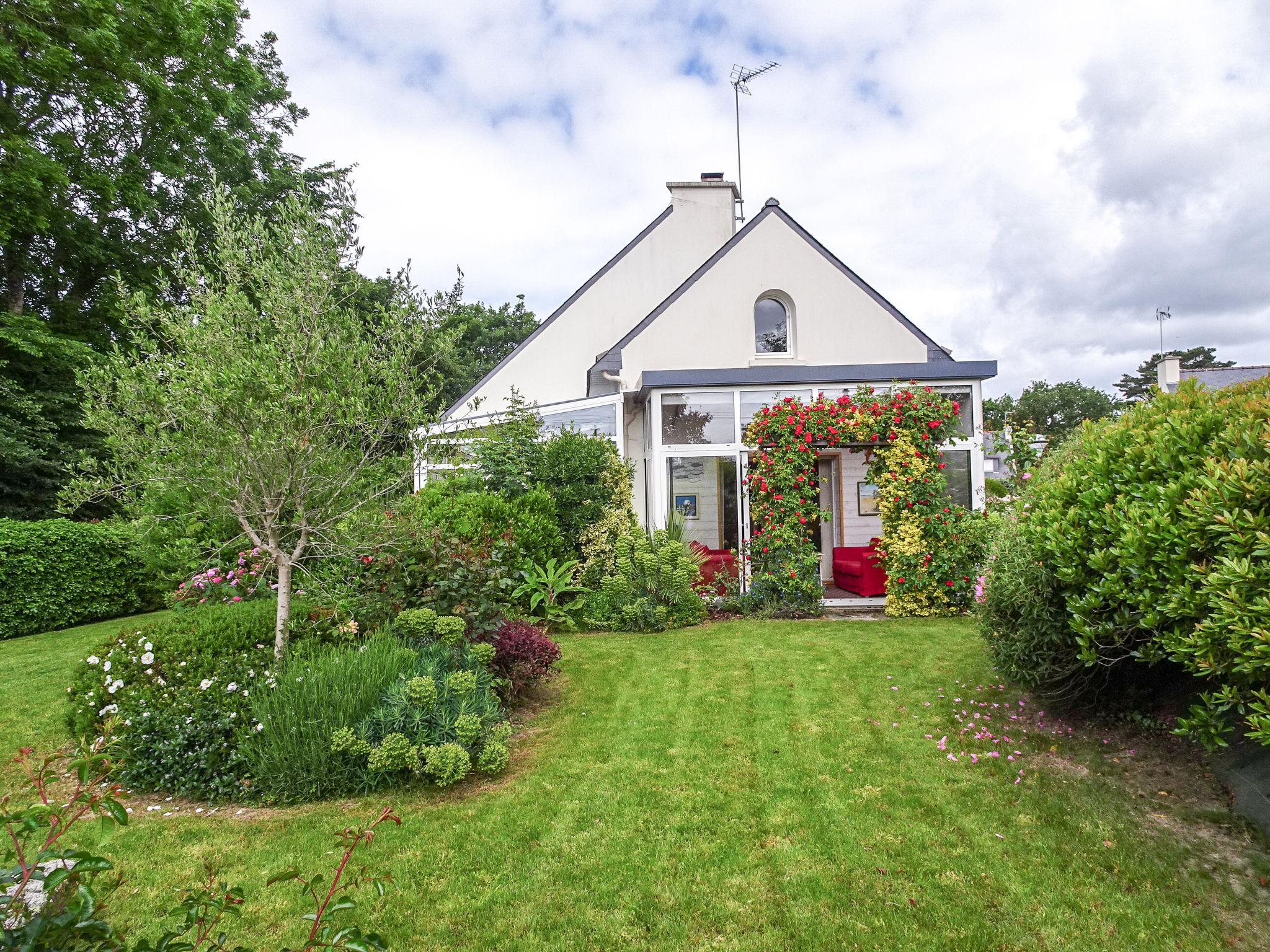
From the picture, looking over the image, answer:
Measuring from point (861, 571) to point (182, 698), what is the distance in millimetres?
9268

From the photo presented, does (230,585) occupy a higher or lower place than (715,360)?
lower

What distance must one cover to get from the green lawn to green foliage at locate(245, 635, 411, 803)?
0.18m

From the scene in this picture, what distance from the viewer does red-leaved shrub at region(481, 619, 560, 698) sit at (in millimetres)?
5672

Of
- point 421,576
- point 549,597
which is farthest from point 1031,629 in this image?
point 549,597

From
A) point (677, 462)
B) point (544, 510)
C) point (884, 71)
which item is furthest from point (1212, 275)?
point (544, 510)

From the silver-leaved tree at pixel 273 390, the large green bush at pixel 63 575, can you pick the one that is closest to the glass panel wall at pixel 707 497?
the silver-leaved tree at pixel 273 390

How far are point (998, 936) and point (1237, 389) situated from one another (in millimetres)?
2999

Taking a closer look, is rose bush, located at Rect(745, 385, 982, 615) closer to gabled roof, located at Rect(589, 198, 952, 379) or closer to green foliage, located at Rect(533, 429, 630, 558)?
green foliage, located at Rect(533, 429, 630, 558)

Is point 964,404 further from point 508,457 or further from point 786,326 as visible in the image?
point 508,457

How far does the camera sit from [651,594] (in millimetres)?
8969

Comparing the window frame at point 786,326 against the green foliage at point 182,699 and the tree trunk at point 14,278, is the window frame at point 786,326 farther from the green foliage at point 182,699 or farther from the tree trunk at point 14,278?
the tree trunk at point 14,278

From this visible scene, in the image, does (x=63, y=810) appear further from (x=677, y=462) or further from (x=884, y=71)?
(x=884, y=71)

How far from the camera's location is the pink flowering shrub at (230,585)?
696cm

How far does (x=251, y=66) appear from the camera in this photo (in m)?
16.9
